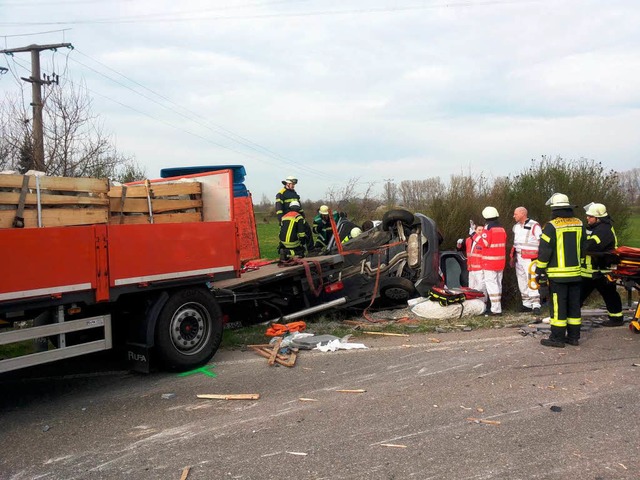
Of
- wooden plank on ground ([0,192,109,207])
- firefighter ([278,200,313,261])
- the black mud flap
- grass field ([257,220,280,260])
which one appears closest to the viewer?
wooden plank on ground ([0,192,109,207])

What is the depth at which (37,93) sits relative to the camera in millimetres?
13914

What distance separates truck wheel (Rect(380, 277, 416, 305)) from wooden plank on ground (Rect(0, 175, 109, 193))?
519cm

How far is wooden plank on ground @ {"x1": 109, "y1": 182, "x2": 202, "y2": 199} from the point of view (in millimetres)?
5620

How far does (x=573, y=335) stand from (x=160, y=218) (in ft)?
Answer: 16.6

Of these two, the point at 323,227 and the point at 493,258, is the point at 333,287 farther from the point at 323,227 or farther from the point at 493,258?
the point at 323,227

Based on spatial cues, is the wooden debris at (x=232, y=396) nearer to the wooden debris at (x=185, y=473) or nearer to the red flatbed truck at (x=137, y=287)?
the red flatbed truck at (x=137, y=287)

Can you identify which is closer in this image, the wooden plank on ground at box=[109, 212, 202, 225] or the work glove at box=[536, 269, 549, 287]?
the wooden plank on ground at box=[109, 212, 202, 225]

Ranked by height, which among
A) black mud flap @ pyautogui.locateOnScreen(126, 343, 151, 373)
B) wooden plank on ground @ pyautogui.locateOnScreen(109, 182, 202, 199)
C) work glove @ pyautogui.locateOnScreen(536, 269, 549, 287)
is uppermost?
wooden plank on ground @ pyautogui.locateOnScreen(109, 182, 202, 199)

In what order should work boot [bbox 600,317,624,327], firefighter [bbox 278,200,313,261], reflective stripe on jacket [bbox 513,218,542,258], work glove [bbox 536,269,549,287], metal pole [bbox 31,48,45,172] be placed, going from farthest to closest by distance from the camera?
metal pole [bbox 31,48,45,172]
firefighter [bbox 278,200,313,261]
reflective stripe on jacket [bbox 513,218,542,258]
work boot [bbox 600,317,624,327]
work glove [bbox 536,269,549,287]

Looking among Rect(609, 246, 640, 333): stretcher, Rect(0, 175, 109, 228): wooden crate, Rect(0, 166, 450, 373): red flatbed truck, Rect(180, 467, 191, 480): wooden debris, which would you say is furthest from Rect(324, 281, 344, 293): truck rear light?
Rect(180, 467, 191, 480): wooden debris

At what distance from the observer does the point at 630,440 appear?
3.98 metres

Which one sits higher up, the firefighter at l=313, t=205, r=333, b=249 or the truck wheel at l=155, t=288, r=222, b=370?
the firefighter at l=313, t=205, r=333, b=249

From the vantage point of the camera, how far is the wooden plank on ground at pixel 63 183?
15.7 feet

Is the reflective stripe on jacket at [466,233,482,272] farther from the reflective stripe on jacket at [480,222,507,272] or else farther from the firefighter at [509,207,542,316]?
the firefighter at [509,207,542,316]
